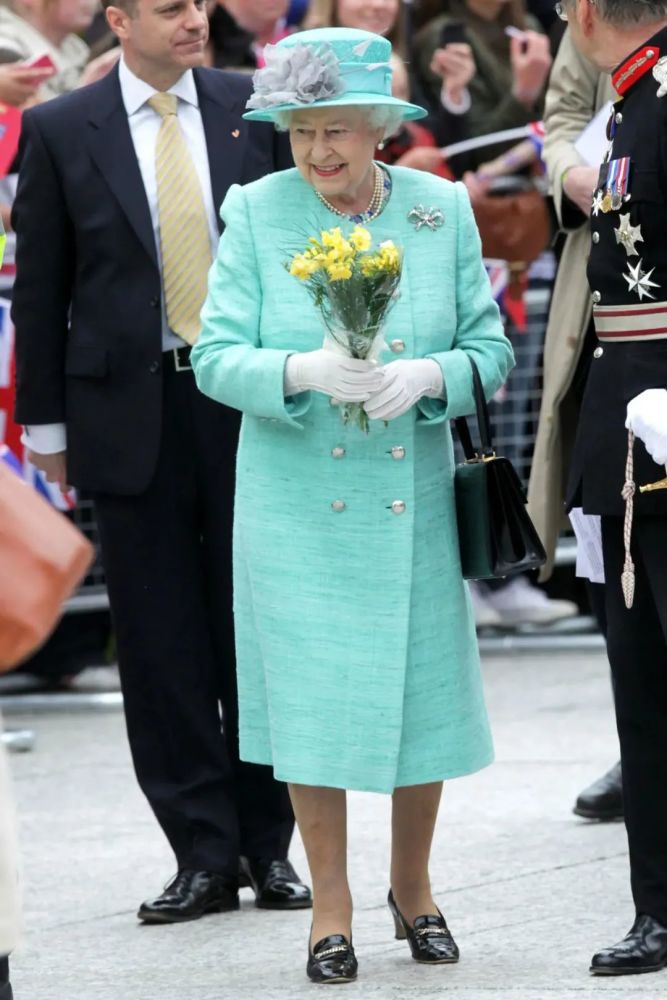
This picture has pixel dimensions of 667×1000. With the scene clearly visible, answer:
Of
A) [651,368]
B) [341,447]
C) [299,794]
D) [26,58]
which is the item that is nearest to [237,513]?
[341,447]

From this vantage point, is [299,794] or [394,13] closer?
[299,794]

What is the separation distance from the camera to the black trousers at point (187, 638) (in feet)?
17.2

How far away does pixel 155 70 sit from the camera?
525cm

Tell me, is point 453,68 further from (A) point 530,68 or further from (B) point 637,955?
(B) point 637,955

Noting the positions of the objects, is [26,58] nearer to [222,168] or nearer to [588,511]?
[222,168]

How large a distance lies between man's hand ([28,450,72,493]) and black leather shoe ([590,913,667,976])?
177 cm

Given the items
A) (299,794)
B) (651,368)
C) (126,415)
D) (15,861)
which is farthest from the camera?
(126,415)

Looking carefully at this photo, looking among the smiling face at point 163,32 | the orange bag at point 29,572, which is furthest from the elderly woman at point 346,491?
the orange bag at point 29,572

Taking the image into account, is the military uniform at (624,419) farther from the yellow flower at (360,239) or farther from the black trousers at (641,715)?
the yellow flower at (360,239)

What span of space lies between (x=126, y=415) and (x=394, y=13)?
3.48 meters

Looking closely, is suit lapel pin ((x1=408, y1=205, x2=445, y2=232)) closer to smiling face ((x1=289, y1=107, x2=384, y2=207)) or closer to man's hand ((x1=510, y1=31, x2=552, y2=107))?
smiling face ((x1=289, y1=107, x2=384, y2=207))

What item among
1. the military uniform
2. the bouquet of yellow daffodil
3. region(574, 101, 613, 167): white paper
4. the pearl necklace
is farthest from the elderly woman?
region(574, 101, 613, 167): white paper

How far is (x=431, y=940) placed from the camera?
15.0ft

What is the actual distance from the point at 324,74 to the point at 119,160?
98cm
